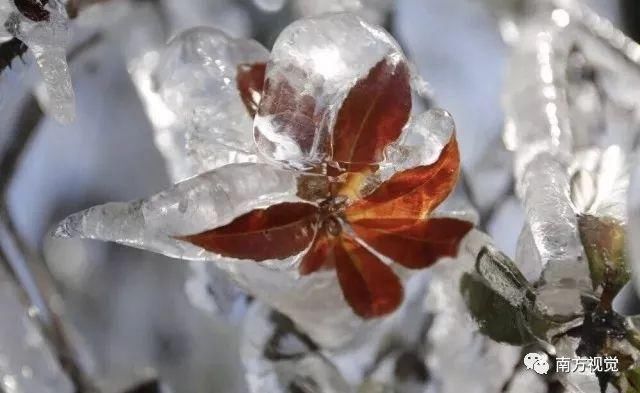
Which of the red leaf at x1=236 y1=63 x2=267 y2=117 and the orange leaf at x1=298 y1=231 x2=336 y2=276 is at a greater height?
the red leaf at x1=236 y1=63 x2=267 y2=117

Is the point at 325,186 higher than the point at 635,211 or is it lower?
higher

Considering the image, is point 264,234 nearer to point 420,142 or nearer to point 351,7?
point 420,142

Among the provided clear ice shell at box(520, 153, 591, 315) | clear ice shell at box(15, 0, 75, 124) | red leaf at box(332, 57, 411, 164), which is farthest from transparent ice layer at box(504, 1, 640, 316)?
clear ice shell at box(15, 0, 75, 124)

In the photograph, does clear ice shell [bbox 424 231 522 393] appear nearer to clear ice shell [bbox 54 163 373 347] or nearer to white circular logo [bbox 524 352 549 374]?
white circular logo [bbox 524 352 549 374]

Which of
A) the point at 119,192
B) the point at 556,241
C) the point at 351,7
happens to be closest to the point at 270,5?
the point at 351,7

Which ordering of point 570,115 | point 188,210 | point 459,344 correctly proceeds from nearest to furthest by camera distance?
1. point 188,210
2. point 459,344
3. point 570,115

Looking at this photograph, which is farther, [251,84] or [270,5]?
[270,5]

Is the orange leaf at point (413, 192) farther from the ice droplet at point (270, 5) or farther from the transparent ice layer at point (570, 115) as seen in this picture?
the ice droplet at point (270, 5)

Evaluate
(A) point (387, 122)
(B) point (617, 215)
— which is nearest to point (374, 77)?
(A) point (387, 122)
